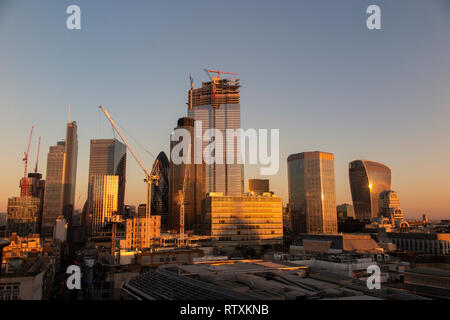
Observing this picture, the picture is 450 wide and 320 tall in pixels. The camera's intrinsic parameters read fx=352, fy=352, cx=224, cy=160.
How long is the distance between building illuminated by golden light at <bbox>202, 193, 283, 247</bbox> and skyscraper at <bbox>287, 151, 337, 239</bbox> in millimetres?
55358

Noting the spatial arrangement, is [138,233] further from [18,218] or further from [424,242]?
[18,218]

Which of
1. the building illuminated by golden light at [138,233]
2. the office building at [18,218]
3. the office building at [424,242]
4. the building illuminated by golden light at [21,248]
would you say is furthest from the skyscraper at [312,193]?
the office building at [18,218]

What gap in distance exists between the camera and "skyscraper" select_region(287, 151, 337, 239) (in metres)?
181

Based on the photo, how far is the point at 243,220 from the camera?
425 feet

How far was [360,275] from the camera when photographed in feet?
162

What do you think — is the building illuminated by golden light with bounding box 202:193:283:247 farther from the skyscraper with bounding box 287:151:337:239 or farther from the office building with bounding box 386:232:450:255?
the skyscraper with bounding box 287:151:337:239

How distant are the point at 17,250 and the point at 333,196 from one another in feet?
472

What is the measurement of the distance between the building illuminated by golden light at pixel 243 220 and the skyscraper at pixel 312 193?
5536 cm

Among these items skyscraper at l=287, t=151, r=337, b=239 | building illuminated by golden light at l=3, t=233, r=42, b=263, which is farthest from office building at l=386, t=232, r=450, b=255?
building illuminated by golden light at l=3, t=233, r=42, b=263

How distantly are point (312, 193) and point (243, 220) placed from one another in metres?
67.8
